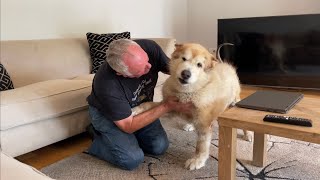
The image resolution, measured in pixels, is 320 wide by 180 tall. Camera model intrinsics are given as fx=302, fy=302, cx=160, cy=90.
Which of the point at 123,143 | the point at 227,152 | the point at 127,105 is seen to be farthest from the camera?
the point at 123,143

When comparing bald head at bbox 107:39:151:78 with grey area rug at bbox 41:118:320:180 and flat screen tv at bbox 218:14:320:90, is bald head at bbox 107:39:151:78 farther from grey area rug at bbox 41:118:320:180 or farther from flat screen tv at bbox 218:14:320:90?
flat screen tv at bbox 218:14:320:90

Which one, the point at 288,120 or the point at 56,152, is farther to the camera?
the point at 56,152

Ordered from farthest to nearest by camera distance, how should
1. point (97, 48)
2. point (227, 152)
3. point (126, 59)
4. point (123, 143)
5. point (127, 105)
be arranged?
1. point (97, 48)
2. point (123, 143)
3. point (127, 105)
4. point (126, 59)
5. point (227, 152)

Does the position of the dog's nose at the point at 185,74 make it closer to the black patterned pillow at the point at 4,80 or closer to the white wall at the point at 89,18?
the black patterned pillow at the point at 4,80

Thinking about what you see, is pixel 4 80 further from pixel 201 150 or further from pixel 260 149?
pixel 260 149

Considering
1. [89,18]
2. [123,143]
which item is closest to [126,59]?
[123,143]

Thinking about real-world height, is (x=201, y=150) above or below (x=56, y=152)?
above

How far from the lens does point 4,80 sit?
2105mm

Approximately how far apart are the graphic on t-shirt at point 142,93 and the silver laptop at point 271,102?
0.61m

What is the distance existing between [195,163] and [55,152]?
0.98 meters

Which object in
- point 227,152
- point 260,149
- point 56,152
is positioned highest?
point 227,152

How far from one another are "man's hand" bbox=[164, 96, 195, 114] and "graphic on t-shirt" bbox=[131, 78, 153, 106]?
7.8 inches

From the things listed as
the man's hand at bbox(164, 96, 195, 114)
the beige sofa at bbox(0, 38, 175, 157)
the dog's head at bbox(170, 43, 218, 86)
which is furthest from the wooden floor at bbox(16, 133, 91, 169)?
the dog's head at bbox(170, 43, 218, 86)

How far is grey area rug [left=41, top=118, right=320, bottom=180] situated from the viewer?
1.64 meters
